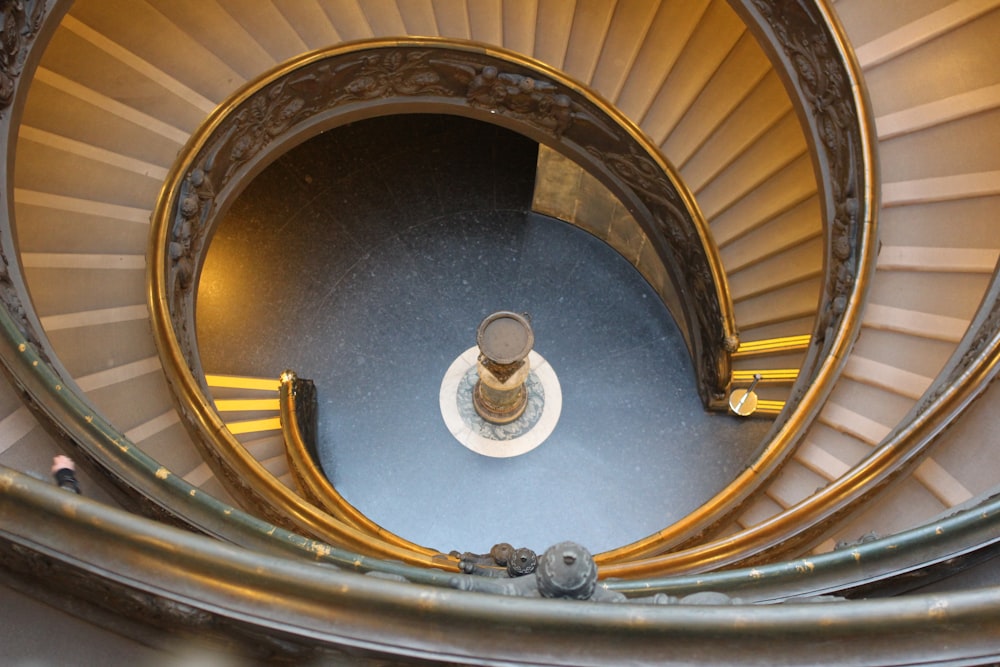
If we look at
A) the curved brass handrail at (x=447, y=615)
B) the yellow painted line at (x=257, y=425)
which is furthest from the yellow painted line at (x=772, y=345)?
the curved brass handrail at (x=447, y=615)

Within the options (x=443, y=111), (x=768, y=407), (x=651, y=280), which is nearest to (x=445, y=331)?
(x=443, y=111)

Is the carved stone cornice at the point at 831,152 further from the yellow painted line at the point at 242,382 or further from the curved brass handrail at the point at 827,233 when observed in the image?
the yellow painted line at the point at 242,382

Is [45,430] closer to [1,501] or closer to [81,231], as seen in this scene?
[1,501]

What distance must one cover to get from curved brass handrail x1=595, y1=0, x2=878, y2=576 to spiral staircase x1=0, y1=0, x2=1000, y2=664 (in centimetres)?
6

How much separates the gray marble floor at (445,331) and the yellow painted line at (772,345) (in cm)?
78

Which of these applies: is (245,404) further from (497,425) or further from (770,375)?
(770,375)

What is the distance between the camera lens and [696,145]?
25.3 feet

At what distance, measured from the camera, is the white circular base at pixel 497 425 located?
8.14 m

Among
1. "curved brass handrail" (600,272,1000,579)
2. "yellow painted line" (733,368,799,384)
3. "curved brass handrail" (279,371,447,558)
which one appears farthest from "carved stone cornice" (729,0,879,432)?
"curved brass handrail" (279,371,447,558)

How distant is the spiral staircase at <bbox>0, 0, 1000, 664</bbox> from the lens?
184cm

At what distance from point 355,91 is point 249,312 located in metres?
2.92

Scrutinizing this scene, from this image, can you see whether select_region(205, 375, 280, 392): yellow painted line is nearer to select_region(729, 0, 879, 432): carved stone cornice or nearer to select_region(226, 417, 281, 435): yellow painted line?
select_region(226, 417, 281, 435): yellow painted line

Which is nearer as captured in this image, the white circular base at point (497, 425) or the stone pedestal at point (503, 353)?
the stone pedestal at point (503, 353)

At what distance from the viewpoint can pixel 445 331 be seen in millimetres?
8578
